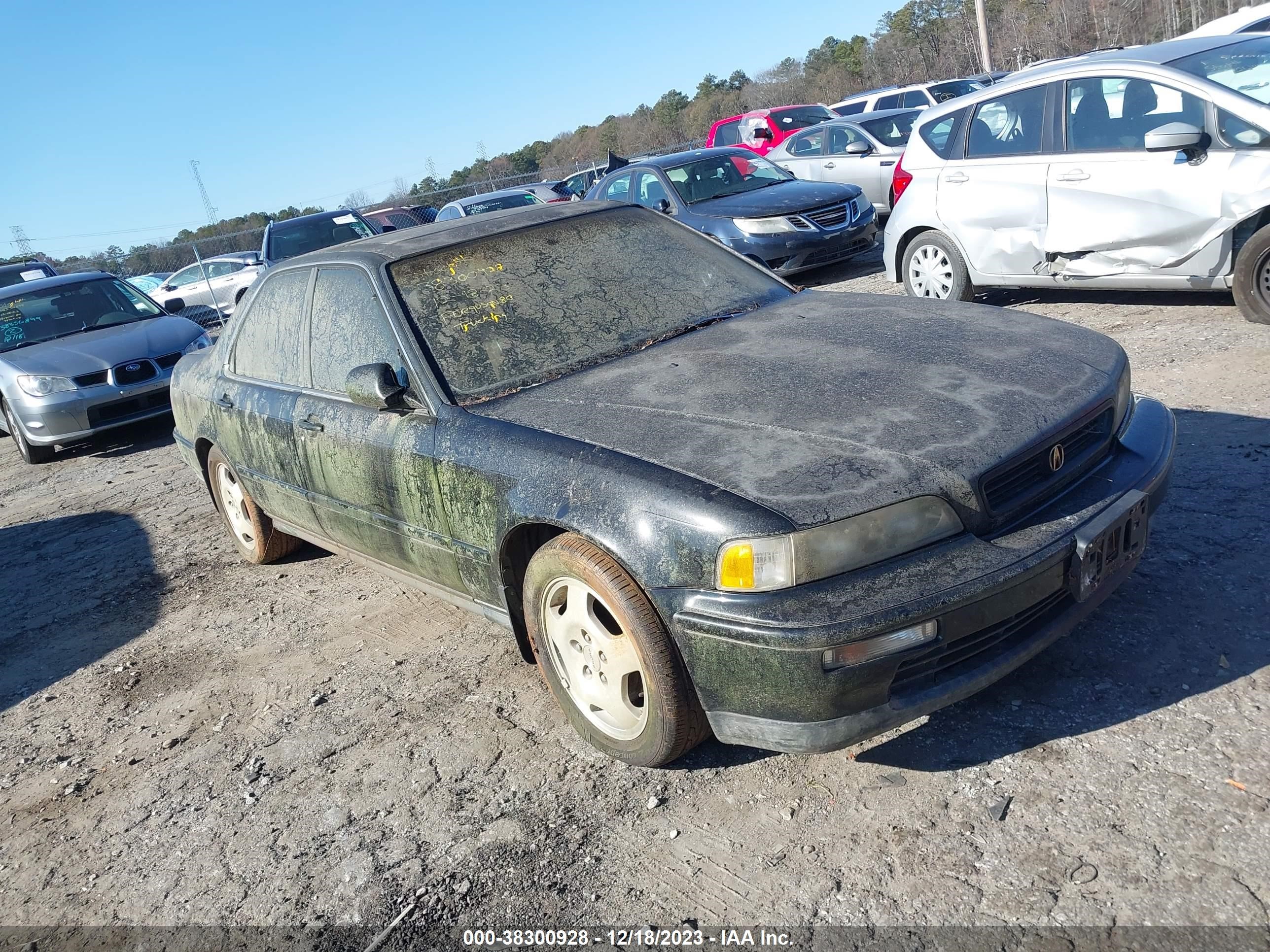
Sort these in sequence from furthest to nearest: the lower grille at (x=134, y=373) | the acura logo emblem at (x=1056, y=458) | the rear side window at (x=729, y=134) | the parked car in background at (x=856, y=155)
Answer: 1. the rear side window at (x=729, y=134)
2. the parked car in background at (x=856, y=155)
3. the lower grille at (x=134, y=373)
4. the acura logo emblem at (x=1056, y=458)

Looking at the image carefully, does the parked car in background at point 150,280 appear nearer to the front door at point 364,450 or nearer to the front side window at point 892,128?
the front side window at point 892,128

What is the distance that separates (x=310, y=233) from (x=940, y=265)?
10160 millimetres

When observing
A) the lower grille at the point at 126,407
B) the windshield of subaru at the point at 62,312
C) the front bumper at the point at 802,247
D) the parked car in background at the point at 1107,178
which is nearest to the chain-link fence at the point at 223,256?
the windshield of subaru at the point at 62,312

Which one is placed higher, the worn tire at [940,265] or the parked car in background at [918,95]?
the parked car in background at [918,95]

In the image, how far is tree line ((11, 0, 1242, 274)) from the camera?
97.1 feet

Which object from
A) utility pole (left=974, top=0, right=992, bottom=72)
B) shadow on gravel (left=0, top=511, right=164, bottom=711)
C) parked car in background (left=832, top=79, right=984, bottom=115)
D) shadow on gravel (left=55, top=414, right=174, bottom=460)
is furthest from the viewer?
utility pole (left=974, top=0, right=992, bottom=72)

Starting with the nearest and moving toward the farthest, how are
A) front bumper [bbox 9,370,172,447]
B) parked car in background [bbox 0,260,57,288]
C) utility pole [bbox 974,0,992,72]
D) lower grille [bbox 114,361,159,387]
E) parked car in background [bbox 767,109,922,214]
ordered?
front bumper [bbox 9,370,172,447] → lower grille [bbox 114,361,159,387] → parked car in background [bbox 767,109,922,214] → parked car in background [bbox 0,260,57,288] → utility pole [bbox 974,0,992,72]

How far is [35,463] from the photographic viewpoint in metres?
9.70

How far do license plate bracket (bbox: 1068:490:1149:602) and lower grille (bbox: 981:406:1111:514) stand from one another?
0.52ft

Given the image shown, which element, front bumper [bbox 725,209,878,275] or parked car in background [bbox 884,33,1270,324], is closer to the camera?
parked car in background [bbox 884,33,1270,324]

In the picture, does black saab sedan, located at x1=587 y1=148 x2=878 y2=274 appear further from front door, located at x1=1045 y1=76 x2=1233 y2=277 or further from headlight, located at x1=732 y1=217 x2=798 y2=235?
front door, located at x1=1045 y1=76 x2=1233 y2=277

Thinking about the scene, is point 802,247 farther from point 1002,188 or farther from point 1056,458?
point 1056,458

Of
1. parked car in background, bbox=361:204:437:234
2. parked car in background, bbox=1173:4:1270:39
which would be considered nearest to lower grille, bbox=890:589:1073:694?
parked car in background, bbox=1173:4:1270:39

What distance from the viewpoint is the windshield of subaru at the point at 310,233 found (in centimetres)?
1441
